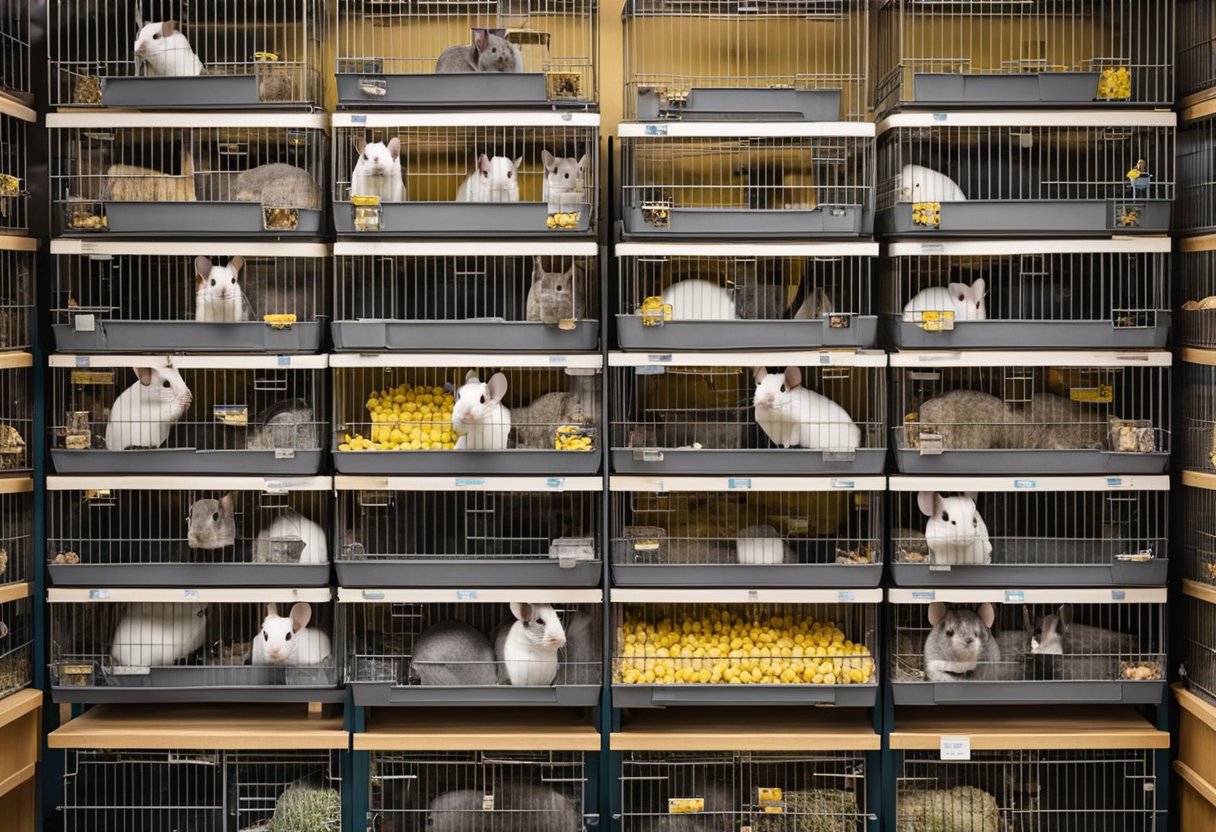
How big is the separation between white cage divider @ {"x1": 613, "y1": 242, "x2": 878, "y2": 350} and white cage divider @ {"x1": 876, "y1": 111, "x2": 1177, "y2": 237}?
28cm

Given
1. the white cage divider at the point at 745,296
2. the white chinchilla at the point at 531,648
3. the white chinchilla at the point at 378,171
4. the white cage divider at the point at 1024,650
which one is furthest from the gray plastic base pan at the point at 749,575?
the white chinchilla at the point at 378,171

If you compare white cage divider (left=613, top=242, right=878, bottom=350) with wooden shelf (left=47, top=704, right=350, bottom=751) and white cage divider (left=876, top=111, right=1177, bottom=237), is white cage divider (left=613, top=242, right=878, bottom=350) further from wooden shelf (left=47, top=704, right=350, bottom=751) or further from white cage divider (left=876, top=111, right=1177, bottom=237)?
wooden shelf (left=47, top=704, right=350, bottom=751)

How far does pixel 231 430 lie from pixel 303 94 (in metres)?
1.31

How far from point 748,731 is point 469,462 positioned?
4.67ft

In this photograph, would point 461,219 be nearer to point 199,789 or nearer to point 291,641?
point 291,641

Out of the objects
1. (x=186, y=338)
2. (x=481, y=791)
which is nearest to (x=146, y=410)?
(x=186, y=338)

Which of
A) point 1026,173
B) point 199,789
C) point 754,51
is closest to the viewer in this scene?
point 1026,173

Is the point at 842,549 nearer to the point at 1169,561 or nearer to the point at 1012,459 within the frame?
the point at 1012,459

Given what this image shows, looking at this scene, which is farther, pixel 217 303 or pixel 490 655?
pixel 490 655

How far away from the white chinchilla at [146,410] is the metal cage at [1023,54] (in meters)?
2.82

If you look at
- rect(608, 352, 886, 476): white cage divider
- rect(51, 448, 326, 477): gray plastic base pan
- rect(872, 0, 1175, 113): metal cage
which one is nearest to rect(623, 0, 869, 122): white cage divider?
rect(872, 0, 1175, 113): metal cage

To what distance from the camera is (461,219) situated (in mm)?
4023

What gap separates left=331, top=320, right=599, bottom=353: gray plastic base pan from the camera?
4020mm

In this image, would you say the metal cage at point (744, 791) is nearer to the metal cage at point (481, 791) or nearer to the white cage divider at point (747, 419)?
the metal cage at point (481, 791)
